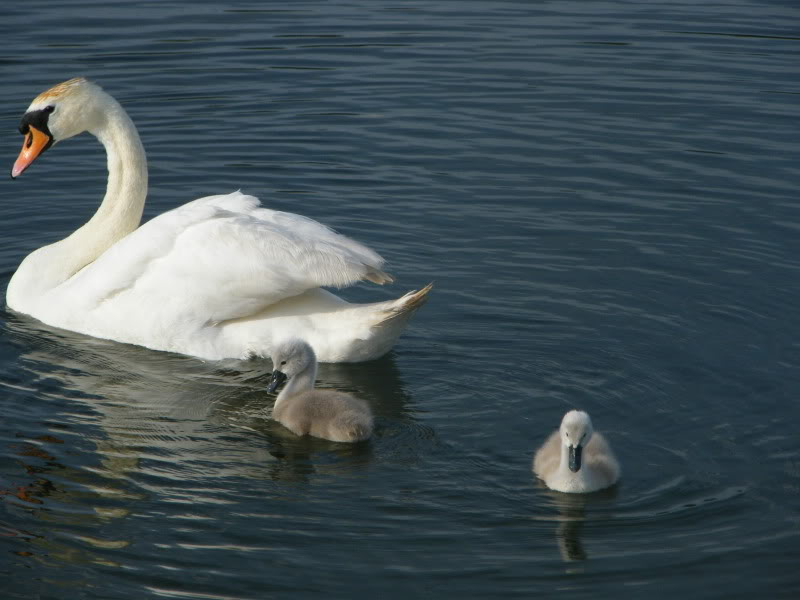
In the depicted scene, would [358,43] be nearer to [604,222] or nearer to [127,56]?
[127,56]

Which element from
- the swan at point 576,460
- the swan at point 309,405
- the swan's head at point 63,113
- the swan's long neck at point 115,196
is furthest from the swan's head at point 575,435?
the swan's head at point 63,113

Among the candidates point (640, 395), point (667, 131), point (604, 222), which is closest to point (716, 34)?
point (667, 131)

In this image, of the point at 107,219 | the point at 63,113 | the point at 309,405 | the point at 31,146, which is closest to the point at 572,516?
the point at 309,405

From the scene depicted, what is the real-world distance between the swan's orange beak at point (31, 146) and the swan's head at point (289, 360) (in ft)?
8.95

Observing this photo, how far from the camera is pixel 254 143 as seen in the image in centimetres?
1200

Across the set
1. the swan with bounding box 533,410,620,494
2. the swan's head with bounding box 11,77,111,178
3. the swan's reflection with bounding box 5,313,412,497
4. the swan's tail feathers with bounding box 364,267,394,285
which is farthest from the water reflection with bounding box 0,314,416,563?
the swan's head with bounding box 11,77,111,178

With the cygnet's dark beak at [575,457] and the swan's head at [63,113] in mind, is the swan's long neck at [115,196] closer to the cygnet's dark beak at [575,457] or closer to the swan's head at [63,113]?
the swan's head at [63,113]

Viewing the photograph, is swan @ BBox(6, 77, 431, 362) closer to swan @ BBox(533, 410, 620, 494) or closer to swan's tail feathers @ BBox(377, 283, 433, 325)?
swan's tail feathers @ BBox(377, 283, 433, 325)

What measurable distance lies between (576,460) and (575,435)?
0.12 metres

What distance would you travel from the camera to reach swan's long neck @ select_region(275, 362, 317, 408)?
729 centimetres

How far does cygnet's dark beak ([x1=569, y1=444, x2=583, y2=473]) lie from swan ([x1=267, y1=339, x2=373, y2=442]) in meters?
1.27

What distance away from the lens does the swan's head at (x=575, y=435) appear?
6145mm

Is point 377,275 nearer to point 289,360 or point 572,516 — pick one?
point 289,360

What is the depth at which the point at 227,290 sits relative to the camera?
25.9ft
